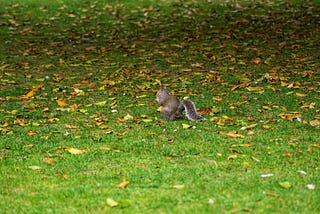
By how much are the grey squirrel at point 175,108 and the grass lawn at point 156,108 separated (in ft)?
0.43

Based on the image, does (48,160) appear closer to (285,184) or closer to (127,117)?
(127,117)

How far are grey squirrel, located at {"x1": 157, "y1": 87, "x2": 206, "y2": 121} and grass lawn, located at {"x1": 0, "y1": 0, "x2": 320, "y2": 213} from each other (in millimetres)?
132

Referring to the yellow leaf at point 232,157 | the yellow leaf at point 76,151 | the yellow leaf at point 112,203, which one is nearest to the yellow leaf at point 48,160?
the yellow leaf at point 76,151

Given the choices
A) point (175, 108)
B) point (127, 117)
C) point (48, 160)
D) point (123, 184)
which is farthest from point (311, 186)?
point (127, 117)

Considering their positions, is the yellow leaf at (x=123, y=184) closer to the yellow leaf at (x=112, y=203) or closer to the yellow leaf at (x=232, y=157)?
the yellow leaf at (x=112, y=203)

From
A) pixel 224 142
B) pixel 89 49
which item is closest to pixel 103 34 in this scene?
pixel 89 49

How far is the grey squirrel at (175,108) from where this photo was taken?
26.2ft

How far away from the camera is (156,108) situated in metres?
9.05

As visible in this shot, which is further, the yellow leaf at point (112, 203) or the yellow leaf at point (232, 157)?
the yellow leaf at point (232, 157)

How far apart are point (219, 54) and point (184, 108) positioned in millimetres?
5653

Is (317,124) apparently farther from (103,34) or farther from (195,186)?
(103,34)

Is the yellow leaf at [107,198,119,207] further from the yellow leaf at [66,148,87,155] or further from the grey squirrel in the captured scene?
the grey squirrel

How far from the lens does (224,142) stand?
691 centimetres

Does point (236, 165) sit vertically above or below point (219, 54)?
above
